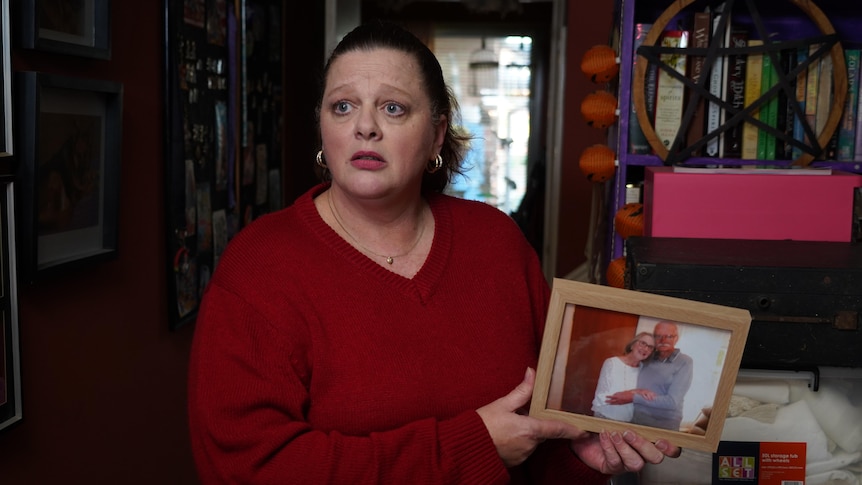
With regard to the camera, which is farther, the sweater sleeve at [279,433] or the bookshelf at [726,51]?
the bookshelf at [726,51]

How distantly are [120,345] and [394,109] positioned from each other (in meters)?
1.32

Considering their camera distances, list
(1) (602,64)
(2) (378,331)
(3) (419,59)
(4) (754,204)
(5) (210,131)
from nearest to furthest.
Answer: (2) (378,331), (3) (419,59), (4) (754,204), (1) (602,64), (5) (210,131)

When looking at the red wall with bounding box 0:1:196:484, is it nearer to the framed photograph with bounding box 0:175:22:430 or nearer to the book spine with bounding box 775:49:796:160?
the framed photograph with bounding box 0:175:22:430

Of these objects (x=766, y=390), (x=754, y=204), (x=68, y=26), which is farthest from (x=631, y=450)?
(x=68, y=26)

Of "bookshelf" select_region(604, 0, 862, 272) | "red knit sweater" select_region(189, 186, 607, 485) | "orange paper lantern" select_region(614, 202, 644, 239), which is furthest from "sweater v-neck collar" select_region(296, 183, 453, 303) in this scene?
"bookshelf" select_region(604, 0, 862, 272)

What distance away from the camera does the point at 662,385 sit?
1273 mm

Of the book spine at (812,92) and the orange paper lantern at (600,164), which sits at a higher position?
the book spine at (812,92)

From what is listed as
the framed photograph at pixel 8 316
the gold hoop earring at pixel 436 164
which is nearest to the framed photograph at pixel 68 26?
the framed photograph at pixel 8 316

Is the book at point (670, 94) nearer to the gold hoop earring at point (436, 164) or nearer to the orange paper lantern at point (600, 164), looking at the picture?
the orange paper lantern at point (600, 164)

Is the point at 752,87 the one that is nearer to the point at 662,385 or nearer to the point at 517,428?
the point at 662,385

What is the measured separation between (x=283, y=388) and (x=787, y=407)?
0.90 meters

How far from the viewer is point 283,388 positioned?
1.27 metres

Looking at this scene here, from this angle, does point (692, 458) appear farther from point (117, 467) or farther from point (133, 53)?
point (133, 53)

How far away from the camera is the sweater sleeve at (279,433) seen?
124cm
